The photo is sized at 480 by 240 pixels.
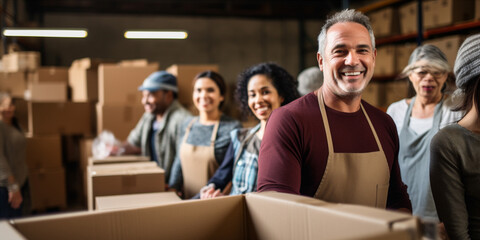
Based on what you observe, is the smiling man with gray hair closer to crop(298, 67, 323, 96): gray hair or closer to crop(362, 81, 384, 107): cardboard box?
crop(298, 67, 323, 96): gray hair

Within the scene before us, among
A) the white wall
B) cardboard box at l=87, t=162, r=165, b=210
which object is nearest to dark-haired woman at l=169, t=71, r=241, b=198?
cardboard box at l=87, t=162, r=165, b=210

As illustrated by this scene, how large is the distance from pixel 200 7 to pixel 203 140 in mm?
7621

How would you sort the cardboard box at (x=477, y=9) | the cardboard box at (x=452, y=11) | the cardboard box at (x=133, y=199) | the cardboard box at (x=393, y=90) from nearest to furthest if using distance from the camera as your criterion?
the cardboard box at (x=133, y=199), the cardboard box at (x=477, y=9), the cardboard box at (x=452, y=11), the cardboard box at (x=393, y=90)

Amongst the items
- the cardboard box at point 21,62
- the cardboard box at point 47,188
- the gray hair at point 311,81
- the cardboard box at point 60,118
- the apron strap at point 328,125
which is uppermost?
the cardboard box at point 21,62

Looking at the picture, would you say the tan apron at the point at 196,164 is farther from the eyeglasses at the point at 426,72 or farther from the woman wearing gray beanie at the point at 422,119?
the eyeglasses at the point at 426,72

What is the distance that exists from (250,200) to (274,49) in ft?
34.0

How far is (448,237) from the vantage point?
144 cm

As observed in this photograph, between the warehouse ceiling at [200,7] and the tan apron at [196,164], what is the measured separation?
7285 millimetres

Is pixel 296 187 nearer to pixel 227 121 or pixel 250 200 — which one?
pixel 250 200

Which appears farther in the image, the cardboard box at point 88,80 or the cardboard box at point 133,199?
the cardboard box at point 88,80

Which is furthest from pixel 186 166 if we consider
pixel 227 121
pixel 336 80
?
pixel 336 80

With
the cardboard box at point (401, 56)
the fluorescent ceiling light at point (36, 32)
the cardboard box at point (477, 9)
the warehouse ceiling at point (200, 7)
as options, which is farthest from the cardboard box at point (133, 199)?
the warehouse ceiling at point (200, 7)

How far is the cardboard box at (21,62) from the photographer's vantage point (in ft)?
19.9

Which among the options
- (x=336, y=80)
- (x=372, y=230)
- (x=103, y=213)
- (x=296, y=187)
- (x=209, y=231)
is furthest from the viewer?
(x=336, y=80)
